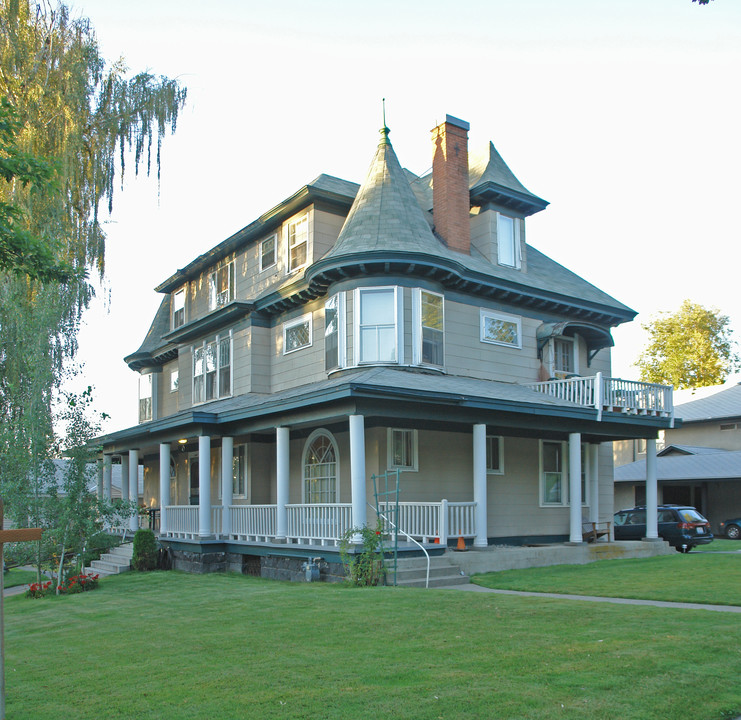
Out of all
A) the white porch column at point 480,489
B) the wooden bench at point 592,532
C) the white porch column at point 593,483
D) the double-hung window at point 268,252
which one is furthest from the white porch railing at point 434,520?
the double-hung window at point 268,252

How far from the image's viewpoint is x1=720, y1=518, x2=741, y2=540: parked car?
33.4 metres

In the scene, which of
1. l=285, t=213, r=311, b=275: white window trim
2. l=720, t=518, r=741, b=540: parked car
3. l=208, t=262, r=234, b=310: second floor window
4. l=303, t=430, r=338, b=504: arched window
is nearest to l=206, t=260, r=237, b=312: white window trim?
l=208, t=262, r=234, b=310: second floor window

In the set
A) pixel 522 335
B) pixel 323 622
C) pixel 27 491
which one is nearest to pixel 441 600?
pixel 323 622

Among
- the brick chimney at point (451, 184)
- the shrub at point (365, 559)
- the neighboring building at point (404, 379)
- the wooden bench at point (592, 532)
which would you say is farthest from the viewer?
the brick chimney at point (451, 184)

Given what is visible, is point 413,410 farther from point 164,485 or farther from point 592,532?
point 164,485

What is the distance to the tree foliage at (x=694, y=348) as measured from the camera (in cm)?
5706

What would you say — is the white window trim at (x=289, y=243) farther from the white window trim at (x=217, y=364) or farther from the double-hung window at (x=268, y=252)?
the white window trim at (x=217, y=364)

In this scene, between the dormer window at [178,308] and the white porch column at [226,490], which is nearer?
the white porch column at [226,490]

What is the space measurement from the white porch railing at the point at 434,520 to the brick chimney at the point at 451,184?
7836mm

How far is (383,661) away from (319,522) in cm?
920

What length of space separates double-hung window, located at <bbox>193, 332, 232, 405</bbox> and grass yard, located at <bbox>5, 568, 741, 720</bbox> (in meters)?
12.1

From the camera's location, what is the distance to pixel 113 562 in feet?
71.6

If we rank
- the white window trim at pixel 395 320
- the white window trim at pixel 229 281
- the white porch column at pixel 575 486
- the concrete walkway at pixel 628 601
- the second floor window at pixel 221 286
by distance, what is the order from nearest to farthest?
1. the concrete walkway at pixel 628 601
2. the white window trim at pixel 395 320
3. the white porch column at pixel 575 486
4. the white window trim at pixel 229 281
5. the second floor window at pixel 221 286

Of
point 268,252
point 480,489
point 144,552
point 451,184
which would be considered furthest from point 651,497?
point 144,552
